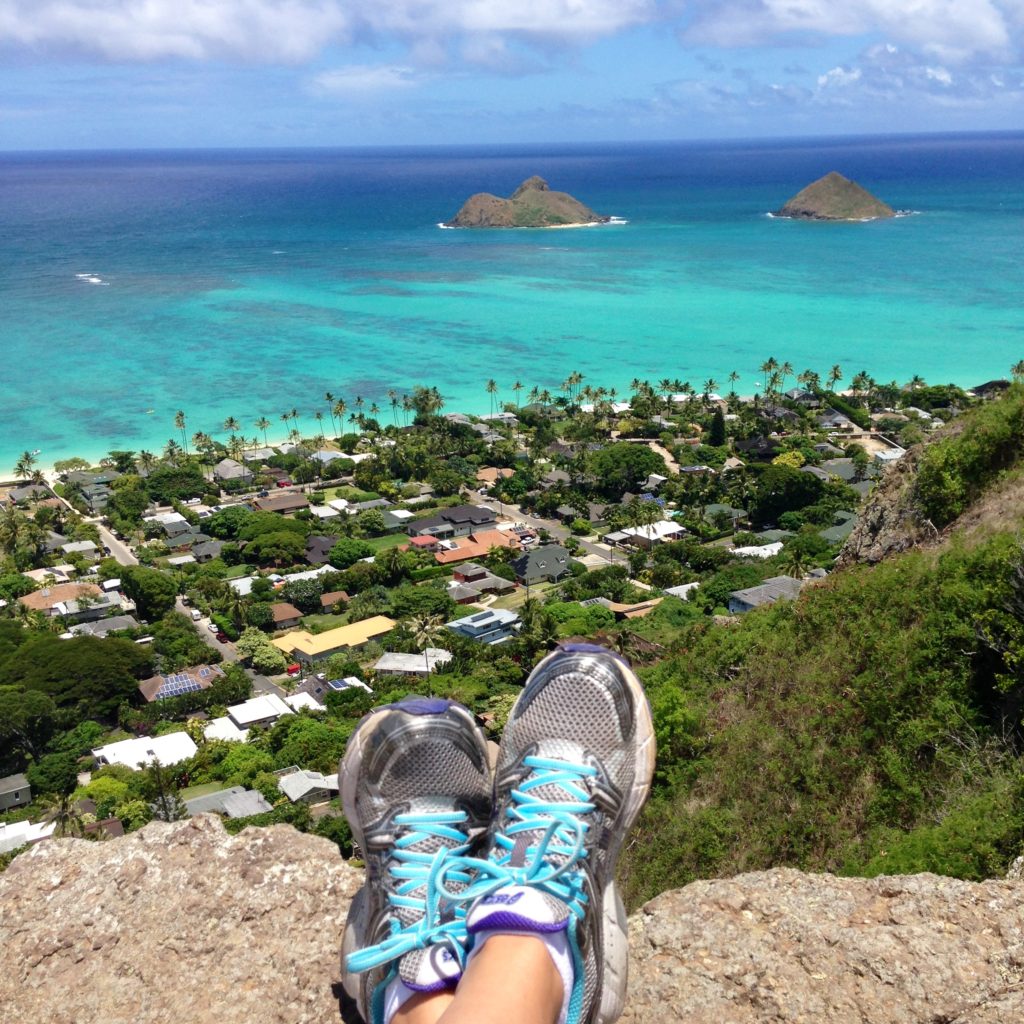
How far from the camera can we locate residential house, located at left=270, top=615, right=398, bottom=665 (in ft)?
105

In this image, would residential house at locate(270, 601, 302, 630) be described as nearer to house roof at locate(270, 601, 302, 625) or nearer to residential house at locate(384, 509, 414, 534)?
house roof at locate(270, 601, 302, 625)

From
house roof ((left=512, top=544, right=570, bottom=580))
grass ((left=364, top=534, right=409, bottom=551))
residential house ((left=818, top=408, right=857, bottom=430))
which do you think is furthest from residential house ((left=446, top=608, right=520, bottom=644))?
residential house ((left=818, top=408, right=857, bottom=430))

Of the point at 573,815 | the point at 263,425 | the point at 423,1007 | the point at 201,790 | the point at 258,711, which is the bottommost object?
the point at 258,711

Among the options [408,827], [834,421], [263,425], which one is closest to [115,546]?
[263,425]

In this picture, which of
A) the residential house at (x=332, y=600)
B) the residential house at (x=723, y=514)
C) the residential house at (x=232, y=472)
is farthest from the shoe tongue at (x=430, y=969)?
the residential house at (x=232, y=472)

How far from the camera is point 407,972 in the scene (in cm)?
332

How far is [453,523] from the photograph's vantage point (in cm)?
4419

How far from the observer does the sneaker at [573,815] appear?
3.38 m

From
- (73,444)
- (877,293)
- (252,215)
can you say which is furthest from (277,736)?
(252,215)

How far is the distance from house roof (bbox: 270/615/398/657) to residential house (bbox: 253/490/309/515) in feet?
45.1

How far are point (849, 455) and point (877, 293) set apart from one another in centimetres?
A: 5053

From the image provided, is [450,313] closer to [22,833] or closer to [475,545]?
[475,545]

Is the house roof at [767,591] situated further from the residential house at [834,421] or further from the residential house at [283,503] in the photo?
the residential house at [834,421]

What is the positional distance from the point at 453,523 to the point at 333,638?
12420 mm
